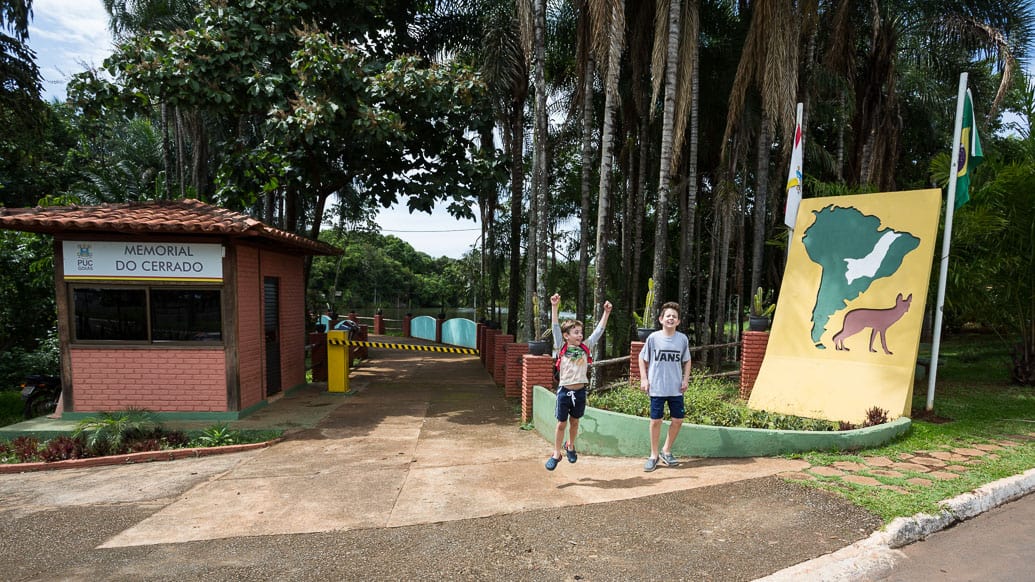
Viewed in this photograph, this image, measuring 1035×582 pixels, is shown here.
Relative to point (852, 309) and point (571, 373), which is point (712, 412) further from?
point (852, 309)

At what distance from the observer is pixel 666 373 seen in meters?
5.27

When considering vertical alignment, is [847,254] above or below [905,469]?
above

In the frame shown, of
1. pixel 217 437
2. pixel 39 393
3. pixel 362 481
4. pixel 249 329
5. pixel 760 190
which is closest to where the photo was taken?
pixel 362 481

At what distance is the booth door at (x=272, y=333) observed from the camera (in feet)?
33.0

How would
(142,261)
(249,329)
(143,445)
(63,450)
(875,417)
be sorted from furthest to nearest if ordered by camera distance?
(249,329), (142,261), (143,445), (63,450), (875,417)

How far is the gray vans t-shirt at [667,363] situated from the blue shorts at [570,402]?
723mm

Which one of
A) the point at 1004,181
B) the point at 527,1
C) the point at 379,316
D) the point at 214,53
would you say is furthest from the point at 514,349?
the point at 379,316

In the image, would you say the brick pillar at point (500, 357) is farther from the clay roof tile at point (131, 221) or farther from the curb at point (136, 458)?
the curb at point (136, 458)

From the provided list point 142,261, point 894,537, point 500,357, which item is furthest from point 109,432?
point 894,537

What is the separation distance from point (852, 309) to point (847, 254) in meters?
0.95

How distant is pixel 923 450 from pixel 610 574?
443 cm

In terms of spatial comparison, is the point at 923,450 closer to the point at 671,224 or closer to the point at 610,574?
the point at 610,574

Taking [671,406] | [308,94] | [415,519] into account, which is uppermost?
[308,94]

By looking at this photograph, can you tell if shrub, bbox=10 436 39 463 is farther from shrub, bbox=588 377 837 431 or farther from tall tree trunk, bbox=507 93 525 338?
tall tree trunk, bbox=507 93 525 338
